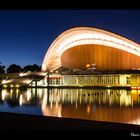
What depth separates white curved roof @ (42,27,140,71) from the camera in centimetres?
4550

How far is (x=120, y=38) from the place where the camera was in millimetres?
45250

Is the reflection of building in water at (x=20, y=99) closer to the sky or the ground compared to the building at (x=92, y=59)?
closer to the ground

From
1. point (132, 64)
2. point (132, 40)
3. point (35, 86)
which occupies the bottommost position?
point (35, 86)

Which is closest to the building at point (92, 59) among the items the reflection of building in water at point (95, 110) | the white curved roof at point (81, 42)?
the white curved roof at point (81, 42)

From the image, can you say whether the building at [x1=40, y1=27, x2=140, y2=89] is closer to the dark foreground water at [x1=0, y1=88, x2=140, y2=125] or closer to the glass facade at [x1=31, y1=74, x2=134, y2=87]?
the glass facade at [x1=31, y1=74, x2=134, y2=87]

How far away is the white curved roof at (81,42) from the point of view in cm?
4550

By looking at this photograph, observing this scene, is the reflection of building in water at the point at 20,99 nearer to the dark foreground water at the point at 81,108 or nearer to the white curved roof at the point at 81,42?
the dark foreground water at the point at 81,108

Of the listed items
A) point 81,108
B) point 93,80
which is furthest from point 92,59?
point 81,108

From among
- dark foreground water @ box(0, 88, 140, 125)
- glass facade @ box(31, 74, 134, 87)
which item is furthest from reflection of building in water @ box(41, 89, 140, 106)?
glass facade @ box(31, 74, 134, 87)

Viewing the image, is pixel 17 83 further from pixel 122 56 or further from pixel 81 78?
pixel 122 56

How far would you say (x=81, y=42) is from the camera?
48.8 metres

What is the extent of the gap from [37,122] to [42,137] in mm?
1620
